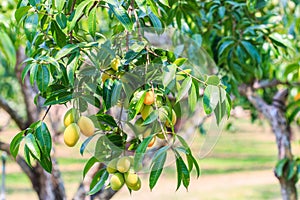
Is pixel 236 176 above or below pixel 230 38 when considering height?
below

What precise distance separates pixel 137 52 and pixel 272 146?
32.8 ft

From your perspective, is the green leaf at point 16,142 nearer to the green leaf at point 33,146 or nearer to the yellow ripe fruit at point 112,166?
the green leaf at point 33,146

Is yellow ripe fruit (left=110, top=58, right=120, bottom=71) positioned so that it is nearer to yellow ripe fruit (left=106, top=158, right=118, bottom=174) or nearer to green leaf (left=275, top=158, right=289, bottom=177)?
yellow ripe fruit (left=106, top=158, right=118, bottom=174)

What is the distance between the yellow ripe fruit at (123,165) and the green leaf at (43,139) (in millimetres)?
140

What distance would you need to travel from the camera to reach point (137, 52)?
92 centimetres

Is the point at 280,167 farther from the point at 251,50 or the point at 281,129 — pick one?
the point at 251,50

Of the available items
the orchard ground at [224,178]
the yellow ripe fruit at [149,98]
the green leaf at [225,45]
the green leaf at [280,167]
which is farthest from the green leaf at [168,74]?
the orchard ground at [224,178]

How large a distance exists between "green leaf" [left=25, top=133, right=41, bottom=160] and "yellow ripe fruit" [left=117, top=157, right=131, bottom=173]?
0.15 metres

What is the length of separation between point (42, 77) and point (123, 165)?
0.21 m

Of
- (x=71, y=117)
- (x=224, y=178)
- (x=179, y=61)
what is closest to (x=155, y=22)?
(x=179, y=61)

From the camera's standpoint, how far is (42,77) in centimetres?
95

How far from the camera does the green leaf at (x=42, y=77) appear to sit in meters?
0.94

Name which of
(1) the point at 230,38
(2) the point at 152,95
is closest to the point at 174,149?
(2) the point at 152,95

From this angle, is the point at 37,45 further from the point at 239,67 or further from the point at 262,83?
the point at 262,83
